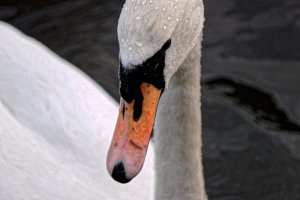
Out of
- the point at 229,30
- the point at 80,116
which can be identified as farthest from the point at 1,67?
the point at 229,30

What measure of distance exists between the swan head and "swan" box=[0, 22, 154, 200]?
1.04 meters

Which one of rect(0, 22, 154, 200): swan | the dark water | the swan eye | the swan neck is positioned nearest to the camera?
the swan eye

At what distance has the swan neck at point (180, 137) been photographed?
2947 millimetres

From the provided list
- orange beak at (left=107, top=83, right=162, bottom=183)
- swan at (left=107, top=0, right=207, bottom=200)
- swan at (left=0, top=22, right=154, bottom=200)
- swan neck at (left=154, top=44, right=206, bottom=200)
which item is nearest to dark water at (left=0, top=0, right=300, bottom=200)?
swan at (left=0, top=22, right=154, bottom=200)

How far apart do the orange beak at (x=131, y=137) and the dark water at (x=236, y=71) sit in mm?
1736

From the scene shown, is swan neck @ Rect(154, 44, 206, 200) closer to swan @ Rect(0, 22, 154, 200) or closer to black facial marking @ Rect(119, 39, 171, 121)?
black facial marking @ Rect(119, 39, 171, 121)

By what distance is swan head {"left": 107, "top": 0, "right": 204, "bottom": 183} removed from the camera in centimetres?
250

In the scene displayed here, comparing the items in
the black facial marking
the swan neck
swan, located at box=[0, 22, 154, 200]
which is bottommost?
swan, located at box=[0, 22, 154, 200]

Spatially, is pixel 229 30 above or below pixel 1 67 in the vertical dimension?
below

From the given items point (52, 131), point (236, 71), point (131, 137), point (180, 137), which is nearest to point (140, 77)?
point (131, 137)

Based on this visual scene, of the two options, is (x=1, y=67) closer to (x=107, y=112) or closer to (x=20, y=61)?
(x=20, y=61)

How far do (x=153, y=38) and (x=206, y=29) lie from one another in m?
2.86

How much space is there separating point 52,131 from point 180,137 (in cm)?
102

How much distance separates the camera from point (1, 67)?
13.5 ft
